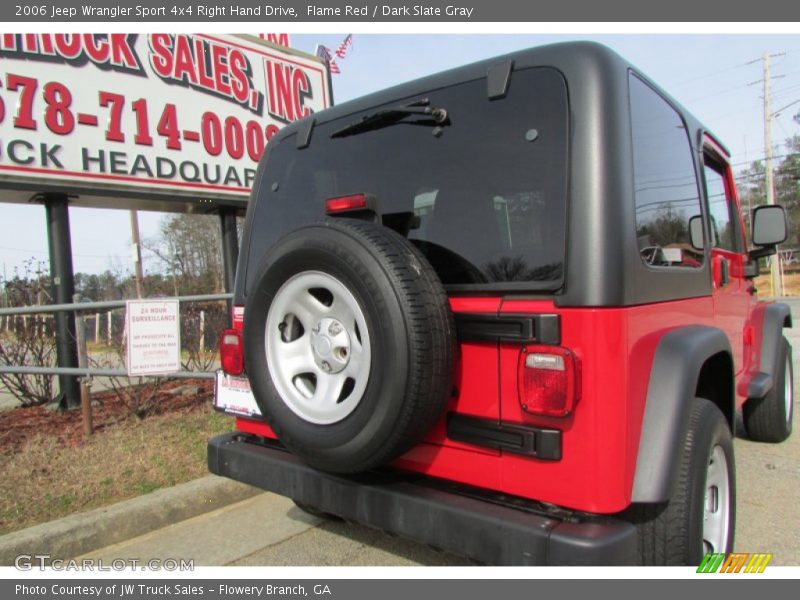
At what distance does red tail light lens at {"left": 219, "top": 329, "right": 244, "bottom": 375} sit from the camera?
289cm

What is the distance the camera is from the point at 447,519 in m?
2.02

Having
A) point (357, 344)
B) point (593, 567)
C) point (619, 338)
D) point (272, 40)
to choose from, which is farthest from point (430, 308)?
point (272, 40)

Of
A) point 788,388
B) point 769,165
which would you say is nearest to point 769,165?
point 769,165

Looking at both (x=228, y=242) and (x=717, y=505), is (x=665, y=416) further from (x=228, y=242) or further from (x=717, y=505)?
(x=228, y=242)

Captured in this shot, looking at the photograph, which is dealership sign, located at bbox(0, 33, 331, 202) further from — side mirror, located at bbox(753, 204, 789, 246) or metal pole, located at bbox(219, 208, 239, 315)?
side mirror, located at bbox(753, 204, 789, 246)

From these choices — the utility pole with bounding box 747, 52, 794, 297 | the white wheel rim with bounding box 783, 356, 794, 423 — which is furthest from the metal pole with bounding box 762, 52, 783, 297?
the white wheel rim with bounding box 783, 356, 794, 423

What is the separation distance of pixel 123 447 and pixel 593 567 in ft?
12.2

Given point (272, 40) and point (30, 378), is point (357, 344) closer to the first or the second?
point (30, 378)

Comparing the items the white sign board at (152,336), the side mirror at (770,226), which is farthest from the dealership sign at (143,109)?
the side mirror at (770,226)

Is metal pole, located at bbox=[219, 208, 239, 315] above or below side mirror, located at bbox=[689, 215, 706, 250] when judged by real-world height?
above

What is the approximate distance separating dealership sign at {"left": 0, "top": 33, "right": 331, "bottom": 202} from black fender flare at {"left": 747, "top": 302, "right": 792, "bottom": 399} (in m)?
5.45

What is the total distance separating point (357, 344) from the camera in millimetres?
2115

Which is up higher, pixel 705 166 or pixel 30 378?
pixel 705 166

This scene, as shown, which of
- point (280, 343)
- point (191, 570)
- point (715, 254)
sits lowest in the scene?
point (191, 570)
